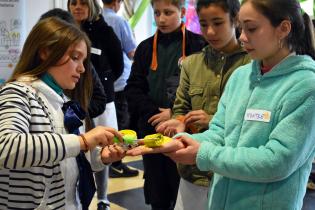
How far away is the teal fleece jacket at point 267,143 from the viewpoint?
1086 millimetres

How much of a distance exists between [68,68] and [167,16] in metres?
0.83

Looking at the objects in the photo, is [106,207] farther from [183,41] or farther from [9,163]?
[9,163]

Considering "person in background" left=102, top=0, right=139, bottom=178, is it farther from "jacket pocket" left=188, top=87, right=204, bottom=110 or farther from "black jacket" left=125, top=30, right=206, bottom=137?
"jacket pocket" left=188, top=87, right=204, bottom=110

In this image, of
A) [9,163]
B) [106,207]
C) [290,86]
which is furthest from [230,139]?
[106,207]

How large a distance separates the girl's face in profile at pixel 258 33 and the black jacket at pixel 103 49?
1.76 meters

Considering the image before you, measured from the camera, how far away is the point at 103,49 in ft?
9.57

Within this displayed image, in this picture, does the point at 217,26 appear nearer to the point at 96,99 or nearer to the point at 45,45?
the point at 45,45

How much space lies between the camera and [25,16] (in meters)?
4.27

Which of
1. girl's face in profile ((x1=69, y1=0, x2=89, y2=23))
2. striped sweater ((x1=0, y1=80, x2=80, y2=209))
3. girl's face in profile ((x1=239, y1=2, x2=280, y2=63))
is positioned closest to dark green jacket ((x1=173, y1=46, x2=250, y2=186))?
girl's face in profile ((x1=239, y1=2, x2=280, y2=63))

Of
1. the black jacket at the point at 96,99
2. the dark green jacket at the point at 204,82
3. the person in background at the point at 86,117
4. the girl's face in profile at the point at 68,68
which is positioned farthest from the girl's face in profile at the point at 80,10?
the girl's face in profile at the point at 68,68

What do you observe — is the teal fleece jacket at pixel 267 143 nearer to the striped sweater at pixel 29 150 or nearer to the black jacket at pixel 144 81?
the striped sweater at pixel 29 150

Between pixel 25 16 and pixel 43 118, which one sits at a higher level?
pixel 25 16

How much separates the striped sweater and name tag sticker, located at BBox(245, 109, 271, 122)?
1.67 ft

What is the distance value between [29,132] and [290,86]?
779mm
